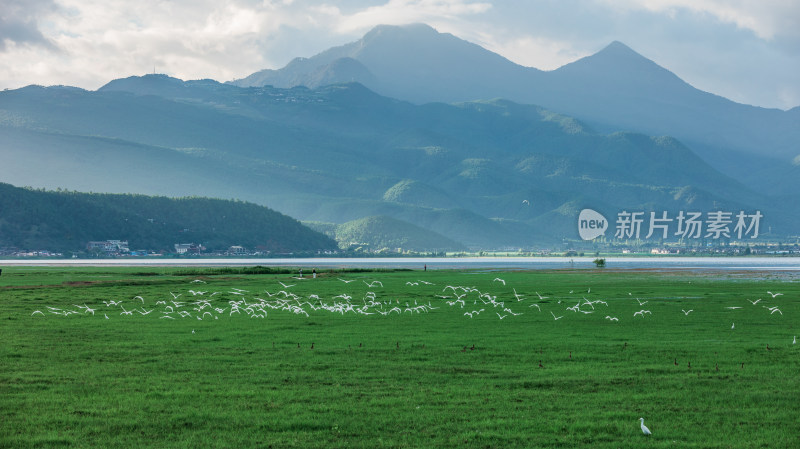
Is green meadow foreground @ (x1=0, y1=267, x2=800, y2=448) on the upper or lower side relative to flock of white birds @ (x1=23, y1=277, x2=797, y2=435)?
lower

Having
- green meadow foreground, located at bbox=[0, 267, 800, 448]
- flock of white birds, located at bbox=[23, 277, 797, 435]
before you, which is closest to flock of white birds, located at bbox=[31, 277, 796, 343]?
flock of white birds, located at bbox=[23, 277, 797, 435]

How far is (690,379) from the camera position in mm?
20172

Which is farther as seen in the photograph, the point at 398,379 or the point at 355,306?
the point at 355,306

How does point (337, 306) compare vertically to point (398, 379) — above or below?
above

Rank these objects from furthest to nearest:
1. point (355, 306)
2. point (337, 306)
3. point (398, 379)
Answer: point (355, 306) → point (337, 306) → point (398, 379)

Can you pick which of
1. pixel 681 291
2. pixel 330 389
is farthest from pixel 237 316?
pixel 681 291

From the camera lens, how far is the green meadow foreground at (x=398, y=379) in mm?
14891

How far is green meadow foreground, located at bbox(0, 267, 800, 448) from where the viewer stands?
1489cm

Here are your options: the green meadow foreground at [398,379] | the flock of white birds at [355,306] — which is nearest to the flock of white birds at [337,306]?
the flock of white birds at [355,306]

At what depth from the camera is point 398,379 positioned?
20328 mm

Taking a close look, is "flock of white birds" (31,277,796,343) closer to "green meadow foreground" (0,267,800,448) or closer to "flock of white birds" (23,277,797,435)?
"flock of white birds" (23,277,797,435)

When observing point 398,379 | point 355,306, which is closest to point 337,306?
point 355,306

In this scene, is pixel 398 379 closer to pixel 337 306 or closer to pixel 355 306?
pixel 337 306

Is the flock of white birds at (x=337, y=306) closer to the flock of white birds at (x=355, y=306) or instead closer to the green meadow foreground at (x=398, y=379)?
the flock of white birds at (x=355, y=306)
